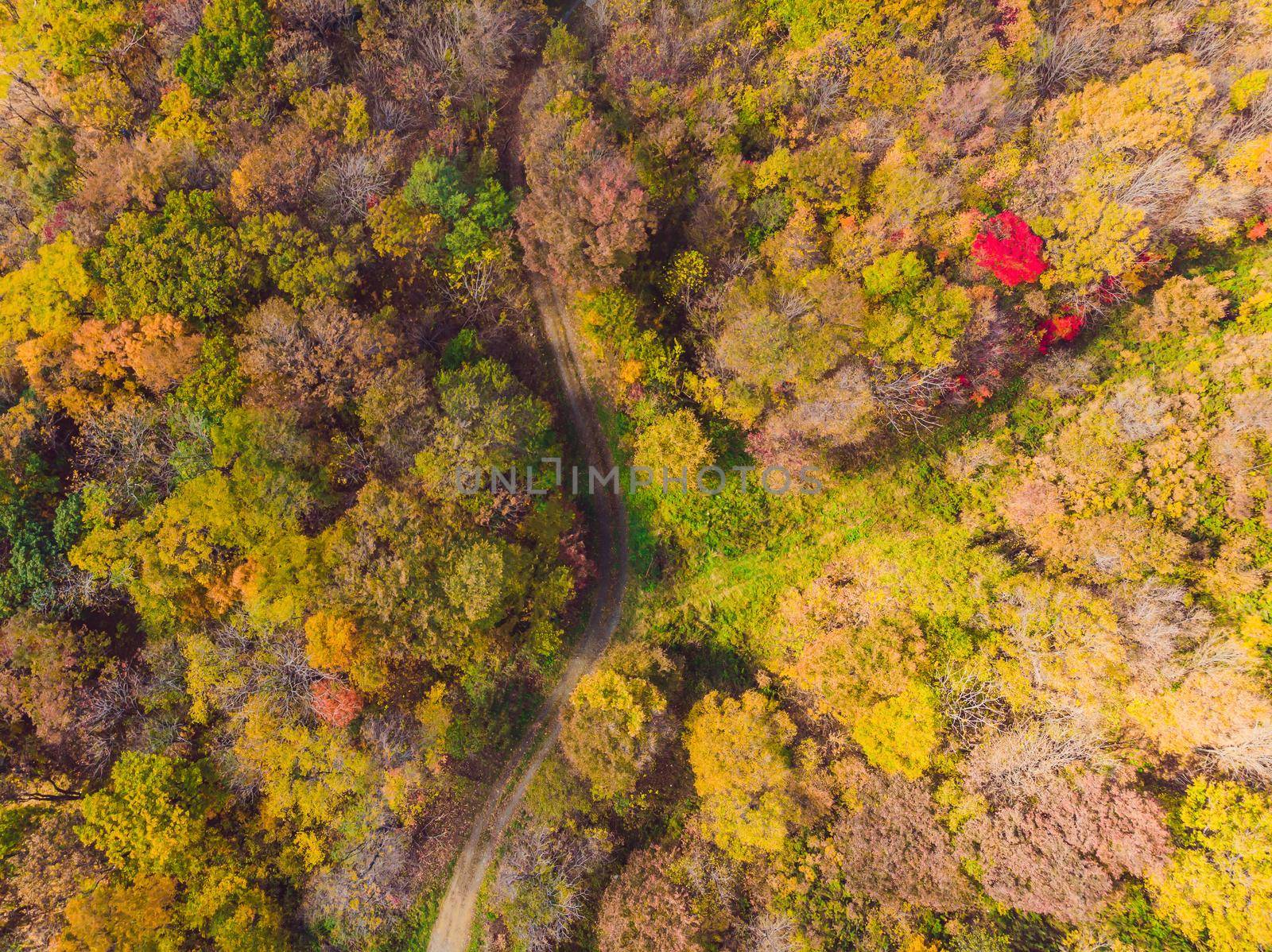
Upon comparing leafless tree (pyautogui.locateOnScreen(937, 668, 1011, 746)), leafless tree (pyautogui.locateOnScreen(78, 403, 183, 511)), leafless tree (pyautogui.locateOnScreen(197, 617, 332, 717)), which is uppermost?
leafless tree (pyautogui.locateOnScreen(78, 403, 183, 511))

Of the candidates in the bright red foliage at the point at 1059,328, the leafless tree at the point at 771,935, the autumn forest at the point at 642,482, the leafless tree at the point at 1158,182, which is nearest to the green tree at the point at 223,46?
the autumn forest at the point at 642,482

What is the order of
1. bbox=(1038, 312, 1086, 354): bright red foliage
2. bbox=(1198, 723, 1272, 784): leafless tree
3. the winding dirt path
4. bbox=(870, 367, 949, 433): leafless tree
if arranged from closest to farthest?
bbox=(1198, 723, 1272, 784): leafless tree
bbox=(870, 367, 949, 433): leafless tree
bbox=(1038, 312, 1086, 354): bright red foliage
the winding dirt path

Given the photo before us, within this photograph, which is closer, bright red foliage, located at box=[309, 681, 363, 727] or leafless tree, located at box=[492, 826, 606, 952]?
bright red foliage, located at box=[309, 681, 363, 727]

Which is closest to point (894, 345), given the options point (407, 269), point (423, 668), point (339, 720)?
point (407, 269)

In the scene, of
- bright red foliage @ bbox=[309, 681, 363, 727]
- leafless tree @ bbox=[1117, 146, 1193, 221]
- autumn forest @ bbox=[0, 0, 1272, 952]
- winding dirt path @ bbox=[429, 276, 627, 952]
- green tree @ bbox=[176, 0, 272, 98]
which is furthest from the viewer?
winding dirt path @ bbox=[429, 276, 627, 952]

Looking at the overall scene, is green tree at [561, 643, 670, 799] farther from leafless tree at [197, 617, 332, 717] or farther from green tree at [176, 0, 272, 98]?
green tree at [176, 0, 272, 98]

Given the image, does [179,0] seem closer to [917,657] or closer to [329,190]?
[329,190]

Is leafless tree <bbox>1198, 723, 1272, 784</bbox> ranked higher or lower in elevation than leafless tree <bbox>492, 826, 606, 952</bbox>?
lower

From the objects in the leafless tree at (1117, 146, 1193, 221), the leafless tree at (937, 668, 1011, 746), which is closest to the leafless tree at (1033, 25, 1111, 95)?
the leafless tree at (1117, 146, 1193, 221)

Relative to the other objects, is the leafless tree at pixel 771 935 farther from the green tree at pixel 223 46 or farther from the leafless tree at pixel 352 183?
the green tree at pixel 223 46
